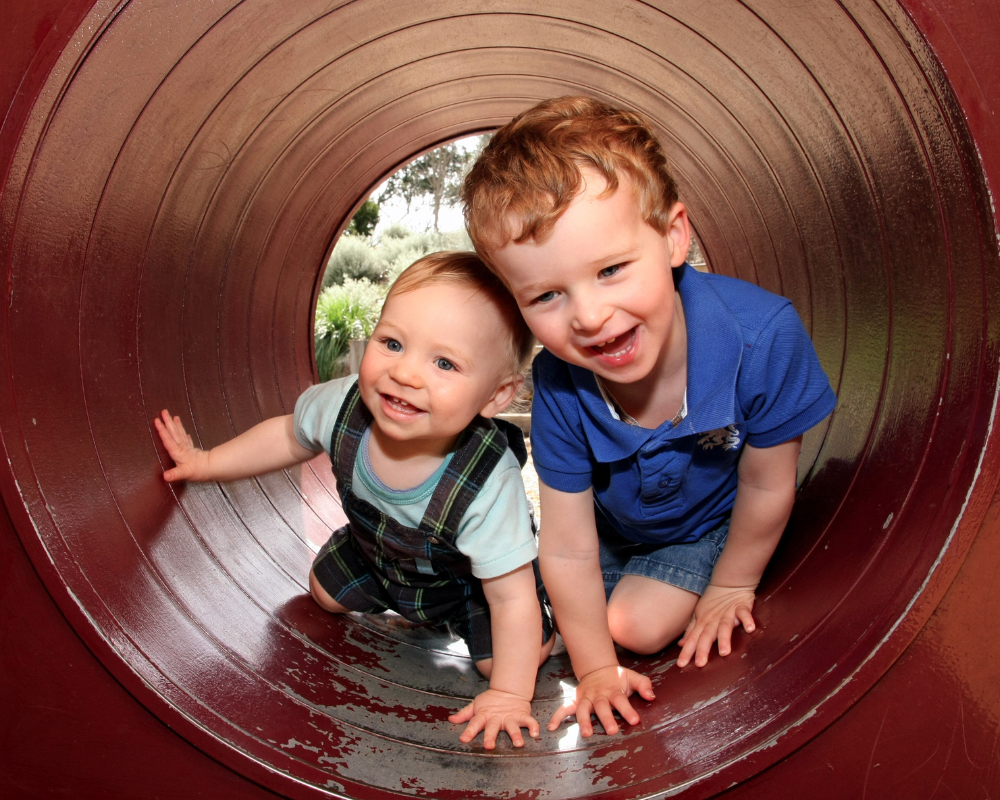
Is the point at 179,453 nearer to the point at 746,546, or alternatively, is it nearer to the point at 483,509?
the point at 483,509

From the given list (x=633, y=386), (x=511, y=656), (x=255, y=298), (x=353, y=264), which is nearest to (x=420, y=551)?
(x=511, y=656)

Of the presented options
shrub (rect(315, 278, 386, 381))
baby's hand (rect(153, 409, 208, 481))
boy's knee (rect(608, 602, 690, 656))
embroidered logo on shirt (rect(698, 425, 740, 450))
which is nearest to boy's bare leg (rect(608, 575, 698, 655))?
boy's knee (rect(608, 602, 690, 656))

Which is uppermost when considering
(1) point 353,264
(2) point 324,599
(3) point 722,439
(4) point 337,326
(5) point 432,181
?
(5) point 432,181

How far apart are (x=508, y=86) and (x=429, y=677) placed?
2127mm

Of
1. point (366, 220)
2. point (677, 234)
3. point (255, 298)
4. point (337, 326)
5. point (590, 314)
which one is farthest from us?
point (366, 220)

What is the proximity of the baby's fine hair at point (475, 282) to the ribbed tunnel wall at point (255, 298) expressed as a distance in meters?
0.70

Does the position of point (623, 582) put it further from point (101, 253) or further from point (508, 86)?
point (508, 86)

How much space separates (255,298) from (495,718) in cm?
195

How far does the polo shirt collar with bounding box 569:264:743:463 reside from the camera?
184cm

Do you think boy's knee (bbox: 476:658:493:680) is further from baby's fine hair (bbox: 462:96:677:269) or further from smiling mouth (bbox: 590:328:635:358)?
baby's fine hair (bbox: 462:96:677:269)

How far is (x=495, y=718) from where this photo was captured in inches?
74.2

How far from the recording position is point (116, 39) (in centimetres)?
154

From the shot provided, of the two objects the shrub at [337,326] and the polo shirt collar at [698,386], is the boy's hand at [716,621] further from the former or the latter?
the shrub at [337,326]

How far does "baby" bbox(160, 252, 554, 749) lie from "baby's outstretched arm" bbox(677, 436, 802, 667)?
44cm
